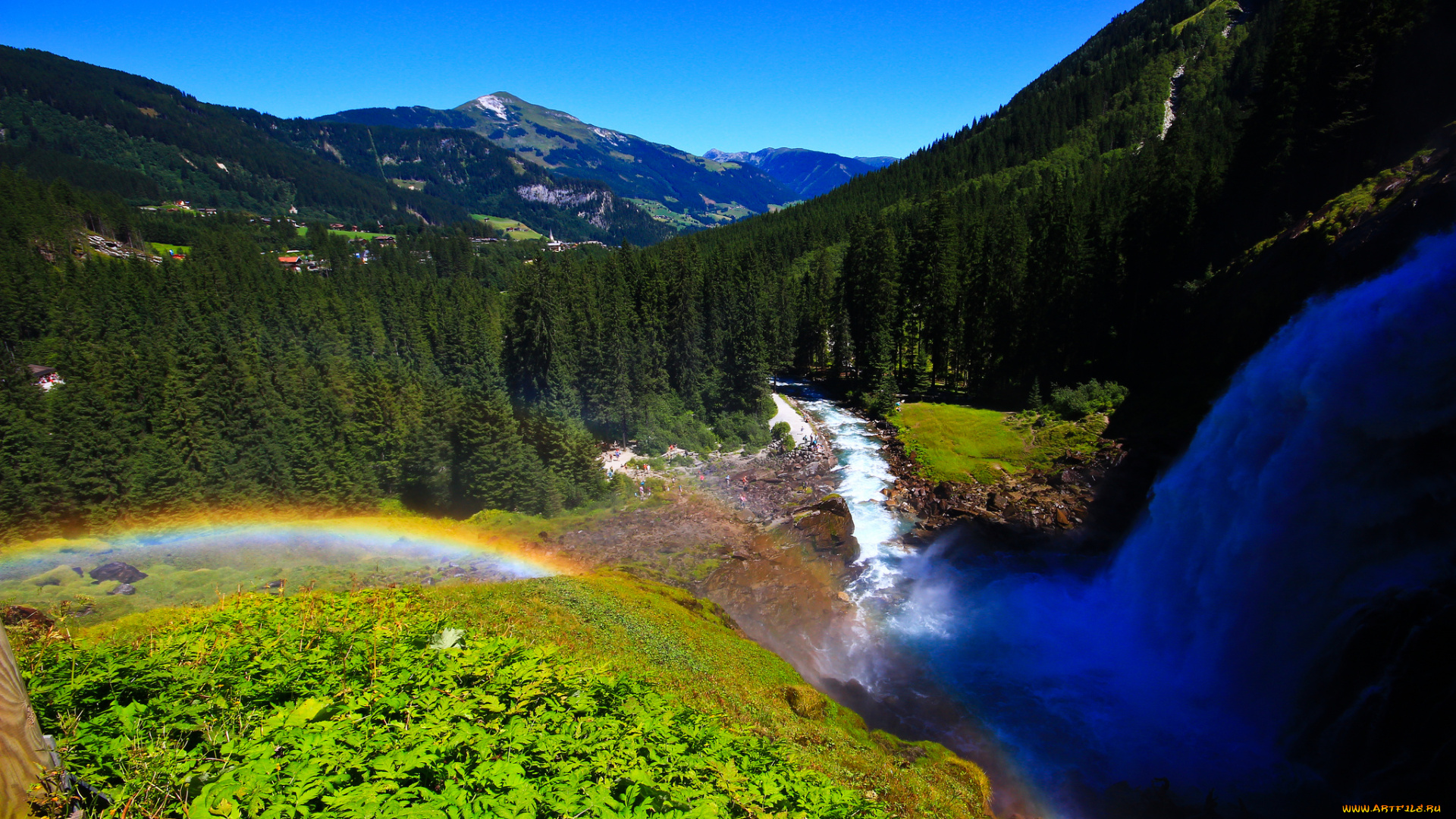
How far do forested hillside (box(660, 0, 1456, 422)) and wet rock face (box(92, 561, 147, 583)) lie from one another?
173ft

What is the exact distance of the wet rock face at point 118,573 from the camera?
27.5m

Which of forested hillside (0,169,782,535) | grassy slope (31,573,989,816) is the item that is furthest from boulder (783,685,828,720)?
forested hillside (0,169,782,535)

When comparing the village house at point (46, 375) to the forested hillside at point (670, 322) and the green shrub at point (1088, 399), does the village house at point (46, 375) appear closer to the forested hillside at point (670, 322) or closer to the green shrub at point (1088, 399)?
the forested hillside at point (670, 322)

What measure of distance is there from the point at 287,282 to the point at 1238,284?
100 meters

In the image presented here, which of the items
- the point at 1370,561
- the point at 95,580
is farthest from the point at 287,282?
the point at 1370,561

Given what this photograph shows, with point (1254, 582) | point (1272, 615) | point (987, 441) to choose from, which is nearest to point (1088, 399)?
point (987, 441)

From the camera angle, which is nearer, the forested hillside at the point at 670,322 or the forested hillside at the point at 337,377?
the forested hillside at the point at 670,322

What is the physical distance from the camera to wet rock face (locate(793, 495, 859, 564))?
34062 mm

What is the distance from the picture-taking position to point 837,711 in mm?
20031

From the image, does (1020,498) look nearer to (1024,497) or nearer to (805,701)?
(1024,497)

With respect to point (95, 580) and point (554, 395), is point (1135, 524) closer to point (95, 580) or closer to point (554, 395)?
point (554, 395)

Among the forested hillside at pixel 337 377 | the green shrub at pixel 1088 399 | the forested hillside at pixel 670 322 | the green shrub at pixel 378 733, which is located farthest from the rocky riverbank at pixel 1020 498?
the green shrub at pixel 378 733

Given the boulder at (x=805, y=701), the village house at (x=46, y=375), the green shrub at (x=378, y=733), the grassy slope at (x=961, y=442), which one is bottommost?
the boulder at (x=805, y=701)

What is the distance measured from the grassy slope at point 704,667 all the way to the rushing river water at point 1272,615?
4.56 meters
